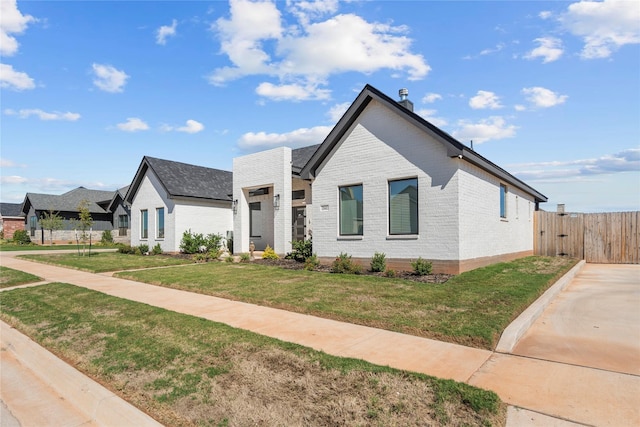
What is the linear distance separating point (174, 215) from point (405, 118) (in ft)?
50.2

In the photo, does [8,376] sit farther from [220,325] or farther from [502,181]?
[502,181]

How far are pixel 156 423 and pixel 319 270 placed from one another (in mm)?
9670

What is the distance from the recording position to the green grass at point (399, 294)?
237 inches

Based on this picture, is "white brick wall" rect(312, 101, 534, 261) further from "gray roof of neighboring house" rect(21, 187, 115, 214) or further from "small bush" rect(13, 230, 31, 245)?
"small bush" rect(13, 230, 31, 245)

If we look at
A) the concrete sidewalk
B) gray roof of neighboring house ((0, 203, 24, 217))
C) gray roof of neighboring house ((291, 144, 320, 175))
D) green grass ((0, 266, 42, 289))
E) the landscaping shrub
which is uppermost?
gray roof of neighboring house ((291, 144, 320, 175))

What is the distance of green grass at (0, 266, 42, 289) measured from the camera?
455 inches

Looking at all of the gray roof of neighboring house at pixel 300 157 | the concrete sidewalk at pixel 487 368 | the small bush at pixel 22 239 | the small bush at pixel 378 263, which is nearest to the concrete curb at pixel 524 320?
the concrete sidewalk at pixel 487 368

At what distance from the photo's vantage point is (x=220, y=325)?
20.3ft

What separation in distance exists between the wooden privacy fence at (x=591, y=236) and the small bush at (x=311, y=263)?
12.1 metres

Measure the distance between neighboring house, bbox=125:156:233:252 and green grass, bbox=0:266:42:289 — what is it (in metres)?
8.70

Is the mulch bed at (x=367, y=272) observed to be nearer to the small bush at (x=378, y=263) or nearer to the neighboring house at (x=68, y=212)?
the small bush at (x=378, y=263)

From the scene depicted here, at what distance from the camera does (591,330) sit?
6.13 metres

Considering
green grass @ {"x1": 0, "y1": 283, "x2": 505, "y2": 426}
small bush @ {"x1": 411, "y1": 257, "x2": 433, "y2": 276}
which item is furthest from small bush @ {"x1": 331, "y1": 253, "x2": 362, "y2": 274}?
green grass @ {"x1": 0, "y1": 283, "x2": 505, "y2": 426}

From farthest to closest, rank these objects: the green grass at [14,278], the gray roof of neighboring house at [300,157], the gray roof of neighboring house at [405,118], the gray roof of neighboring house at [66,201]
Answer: the gray roof of neighboring house at [66,201]
the gray roof of neighboring house at [300,157]
the green grass at [14,278]
the gray roof of neighboring house at [405,118]
